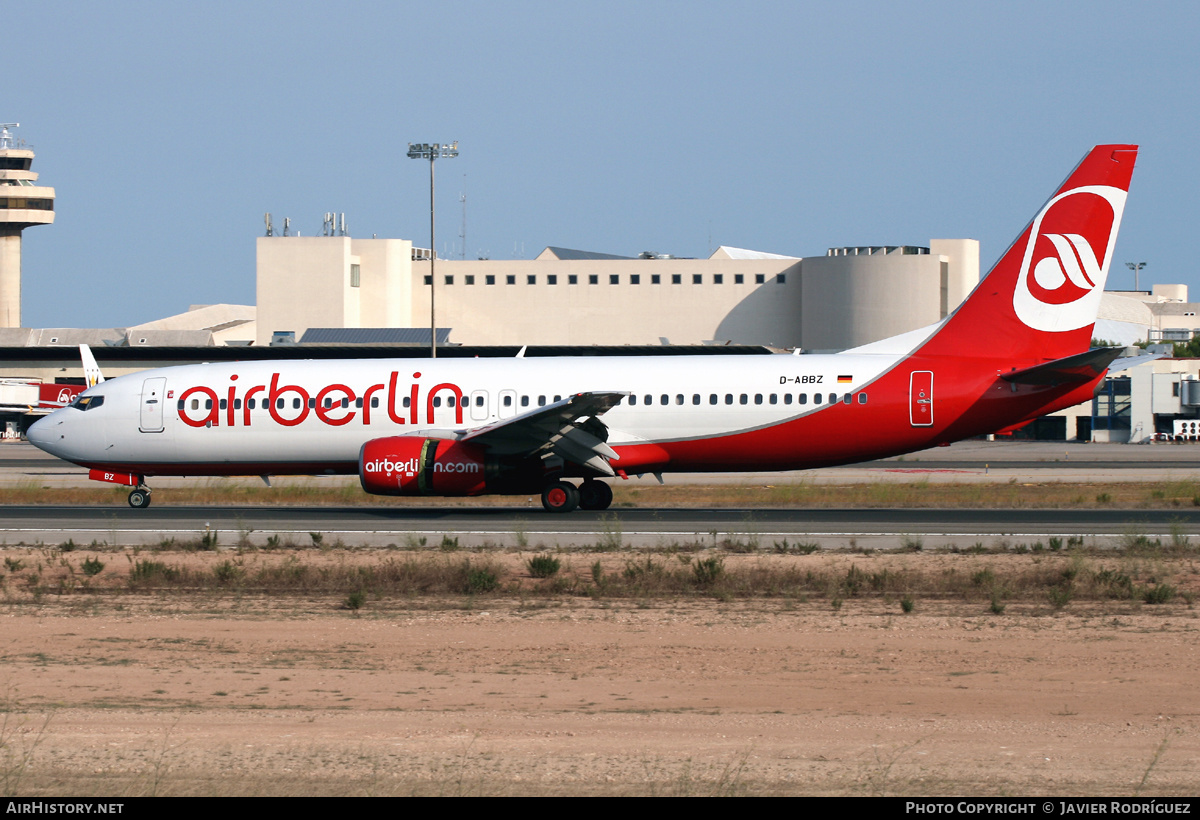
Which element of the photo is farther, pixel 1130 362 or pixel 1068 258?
pixel 1130 362

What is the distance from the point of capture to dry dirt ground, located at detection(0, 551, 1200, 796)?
8.18 meters

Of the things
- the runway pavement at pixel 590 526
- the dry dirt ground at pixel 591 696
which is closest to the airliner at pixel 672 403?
the runway pavement at pixel 590 526

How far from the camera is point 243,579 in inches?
669

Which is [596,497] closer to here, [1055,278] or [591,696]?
[1055,278]

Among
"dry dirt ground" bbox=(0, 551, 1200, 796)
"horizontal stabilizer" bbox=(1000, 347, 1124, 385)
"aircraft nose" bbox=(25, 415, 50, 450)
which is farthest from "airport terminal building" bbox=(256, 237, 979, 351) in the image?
"dry dirt ground" bbox=(0, 551, 1200, 796)

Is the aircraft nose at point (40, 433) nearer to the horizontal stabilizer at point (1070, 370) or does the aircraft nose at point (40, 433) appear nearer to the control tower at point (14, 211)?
the horizontal stabilizer at point (1070, 370)

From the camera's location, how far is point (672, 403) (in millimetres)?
26719

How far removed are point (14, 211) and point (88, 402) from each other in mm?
95879

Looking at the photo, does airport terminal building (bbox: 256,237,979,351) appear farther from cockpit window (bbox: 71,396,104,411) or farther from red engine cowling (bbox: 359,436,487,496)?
red engine cowling (bbox: 359,436,487,496)

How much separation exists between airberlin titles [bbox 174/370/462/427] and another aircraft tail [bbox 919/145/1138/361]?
11062mm

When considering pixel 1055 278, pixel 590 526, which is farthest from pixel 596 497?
pixel 1055 278

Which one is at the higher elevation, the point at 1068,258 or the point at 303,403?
the point at 1068,258

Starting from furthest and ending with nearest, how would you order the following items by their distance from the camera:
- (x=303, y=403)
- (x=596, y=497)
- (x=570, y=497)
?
(x=303, y=403) < (x=596, y=497) < (x=570, y=497)

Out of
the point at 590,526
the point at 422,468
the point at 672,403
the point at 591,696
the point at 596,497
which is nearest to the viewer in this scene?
the point at 591,696
